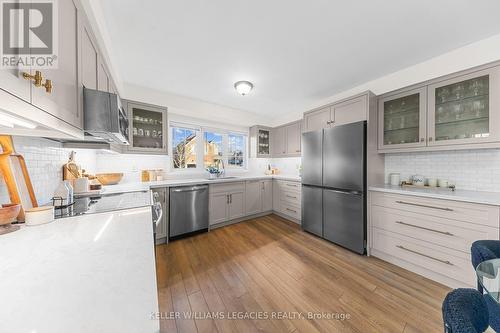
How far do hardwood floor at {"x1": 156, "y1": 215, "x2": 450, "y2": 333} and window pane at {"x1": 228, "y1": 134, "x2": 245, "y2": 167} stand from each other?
2172 mm

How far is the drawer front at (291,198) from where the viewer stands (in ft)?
11.4

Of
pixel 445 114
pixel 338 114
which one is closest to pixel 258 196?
pixel 338 114

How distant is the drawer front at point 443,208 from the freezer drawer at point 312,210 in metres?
0.73

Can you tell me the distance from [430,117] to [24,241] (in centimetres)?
350

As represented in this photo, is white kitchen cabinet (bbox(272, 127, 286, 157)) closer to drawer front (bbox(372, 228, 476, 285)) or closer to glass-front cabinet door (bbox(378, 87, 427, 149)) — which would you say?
glass-front cabinet door (bbox(378, 87, 427, 149))

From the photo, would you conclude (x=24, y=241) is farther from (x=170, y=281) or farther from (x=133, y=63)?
(x=133, y=63)

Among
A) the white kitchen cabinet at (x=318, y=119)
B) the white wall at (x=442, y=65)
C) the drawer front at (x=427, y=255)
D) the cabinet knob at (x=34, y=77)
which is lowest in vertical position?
the drawer front at (x=427, y=255)

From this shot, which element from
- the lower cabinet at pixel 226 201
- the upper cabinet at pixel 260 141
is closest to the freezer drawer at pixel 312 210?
the lower cabinet at pixel 226 201

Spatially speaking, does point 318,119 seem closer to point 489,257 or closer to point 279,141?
point 279,141

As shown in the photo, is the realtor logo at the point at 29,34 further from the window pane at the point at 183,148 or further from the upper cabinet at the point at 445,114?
the upper cabinet at the point at 445,114

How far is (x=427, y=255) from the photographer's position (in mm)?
1857

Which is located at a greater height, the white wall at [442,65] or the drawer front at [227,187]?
the white wall at [442,65]

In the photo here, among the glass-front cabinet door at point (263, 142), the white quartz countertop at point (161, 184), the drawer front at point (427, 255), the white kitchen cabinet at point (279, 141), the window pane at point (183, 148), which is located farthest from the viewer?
the glass-front cabinet door at point (263, 142)

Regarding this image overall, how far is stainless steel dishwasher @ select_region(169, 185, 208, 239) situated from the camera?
2732mm
